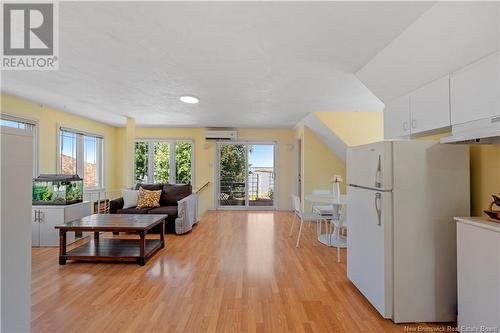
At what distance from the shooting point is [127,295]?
2.42m

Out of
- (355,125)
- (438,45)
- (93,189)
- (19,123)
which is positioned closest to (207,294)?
(438,45)

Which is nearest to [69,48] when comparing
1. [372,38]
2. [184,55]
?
[184,55]

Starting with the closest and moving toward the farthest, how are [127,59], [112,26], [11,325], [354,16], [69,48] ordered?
1. [11,325]
2. [354,16]
3. [112,26]
4. [69,48]
5. [127,59]

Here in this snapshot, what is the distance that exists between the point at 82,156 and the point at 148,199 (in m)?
2.46

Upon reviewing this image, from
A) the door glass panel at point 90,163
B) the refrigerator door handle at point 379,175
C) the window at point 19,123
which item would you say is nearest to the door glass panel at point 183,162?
the door glass panel at point 90,163

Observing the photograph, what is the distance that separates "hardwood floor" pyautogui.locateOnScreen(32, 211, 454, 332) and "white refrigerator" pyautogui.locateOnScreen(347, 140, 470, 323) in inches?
9.5

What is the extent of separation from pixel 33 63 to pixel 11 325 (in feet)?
9.25

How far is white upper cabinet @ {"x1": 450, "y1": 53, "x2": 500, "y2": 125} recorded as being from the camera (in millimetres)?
1598

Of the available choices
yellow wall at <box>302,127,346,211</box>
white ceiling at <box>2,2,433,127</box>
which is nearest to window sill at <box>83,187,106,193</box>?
white ceiling at <box>2,2,433,127</box>

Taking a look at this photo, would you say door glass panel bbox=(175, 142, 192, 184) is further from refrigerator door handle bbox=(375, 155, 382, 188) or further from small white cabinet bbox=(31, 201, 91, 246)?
refrigerator door handle bbox=(375, 155, 382, 188)

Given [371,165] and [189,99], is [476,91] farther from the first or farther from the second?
[189,99]

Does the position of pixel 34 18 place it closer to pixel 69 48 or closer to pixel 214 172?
pixel 69 48

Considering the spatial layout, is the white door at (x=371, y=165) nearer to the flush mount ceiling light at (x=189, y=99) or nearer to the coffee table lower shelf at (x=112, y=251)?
the flush mount ceiling light at (x=189, y=99)

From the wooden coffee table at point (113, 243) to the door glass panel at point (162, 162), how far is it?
355cm
